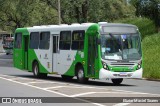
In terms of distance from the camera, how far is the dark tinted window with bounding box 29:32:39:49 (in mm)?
28641

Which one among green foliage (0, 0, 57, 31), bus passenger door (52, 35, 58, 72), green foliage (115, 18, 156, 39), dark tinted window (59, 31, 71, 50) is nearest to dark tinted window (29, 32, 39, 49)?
bus passenger door (52, 35, 58, 72)

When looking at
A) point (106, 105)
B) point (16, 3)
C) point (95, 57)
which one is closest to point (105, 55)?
point (95, 57)

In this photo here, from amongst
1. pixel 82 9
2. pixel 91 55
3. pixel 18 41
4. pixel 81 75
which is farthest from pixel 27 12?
pixel 91 55

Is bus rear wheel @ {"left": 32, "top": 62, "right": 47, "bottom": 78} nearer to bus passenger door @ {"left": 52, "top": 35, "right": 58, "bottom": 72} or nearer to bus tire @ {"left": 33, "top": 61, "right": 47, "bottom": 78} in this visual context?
bus tire @ {"left": 33, "top": 61, "right": 47, "bottom": 78}

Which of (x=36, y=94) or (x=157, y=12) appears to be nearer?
(x=36, y=94)

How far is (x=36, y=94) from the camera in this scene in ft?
58.4

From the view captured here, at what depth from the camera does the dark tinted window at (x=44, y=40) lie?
1076 inches

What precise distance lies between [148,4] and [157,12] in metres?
1.01

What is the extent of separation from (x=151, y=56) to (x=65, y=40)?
10351 mm

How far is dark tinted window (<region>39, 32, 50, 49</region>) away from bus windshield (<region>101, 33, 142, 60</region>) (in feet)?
17.2

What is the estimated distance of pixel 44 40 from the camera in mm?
27688

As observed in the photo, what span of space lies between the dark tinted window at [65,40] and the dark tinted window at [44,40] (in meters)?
1.37

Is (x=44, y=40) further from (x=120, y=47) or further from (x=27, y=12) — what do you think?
(x=27, y=12)

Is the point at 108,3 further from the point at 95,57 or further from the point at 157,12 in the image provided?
the point at 95,57
